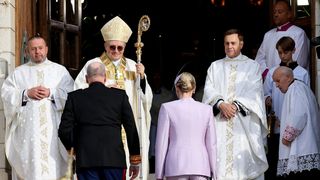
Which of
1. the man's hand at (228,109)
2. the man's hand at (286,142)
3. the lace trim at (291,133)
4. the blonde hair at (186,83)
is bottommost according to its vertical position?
the man's hand at (286,142)

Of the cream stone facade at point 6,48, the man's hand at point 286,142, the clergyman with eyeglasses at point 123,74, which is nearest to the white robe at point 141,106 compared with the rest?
the clergyman with eyeglasses at point 123,74

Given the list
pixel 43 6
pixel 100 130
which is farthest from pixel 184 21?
pixel 100 130

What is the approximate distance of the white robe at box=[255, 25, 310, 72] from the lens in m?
14.2

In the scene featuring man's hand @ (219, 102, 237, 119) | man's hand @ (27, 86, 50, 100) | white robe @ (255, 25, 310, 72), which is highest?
white robe @ (255, 25, 310, 72)

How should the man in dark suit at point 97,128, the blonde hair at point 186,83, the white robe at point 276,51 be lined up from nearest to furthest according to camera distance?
1. the man in dark suit at point 97,128
2. the blonde hair at point 186,83
3. the white robe at point 276,51

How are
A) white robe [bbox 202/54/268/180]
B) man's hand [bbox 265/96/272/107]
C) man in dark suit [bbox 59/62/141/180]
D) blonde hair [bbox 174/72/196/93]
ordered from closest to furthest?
man in dark suit [bbox 59/62/141/180] < blonde hair [bbox 174/72/196/93] < white robe [bbox 202/54/268/180] < man's hand [bbox 265/96/272/107]

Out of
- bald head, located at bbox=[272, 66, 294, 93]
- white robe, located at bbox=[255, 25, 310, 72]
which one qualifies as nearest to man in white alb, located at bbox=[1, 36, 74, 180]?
bald head, located at bbox=[272, 66, 294, 93]

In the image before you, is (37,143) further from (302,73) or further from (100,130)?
(302,73)

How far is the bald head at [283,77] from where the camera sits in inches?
510

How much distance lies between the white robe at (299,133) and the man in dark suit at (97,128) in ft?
7.97

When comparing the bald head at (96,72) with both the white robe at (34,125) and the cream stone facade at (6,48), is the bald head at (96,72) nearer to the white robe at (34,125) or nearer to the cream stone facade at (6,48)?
the white robe at (34,125)

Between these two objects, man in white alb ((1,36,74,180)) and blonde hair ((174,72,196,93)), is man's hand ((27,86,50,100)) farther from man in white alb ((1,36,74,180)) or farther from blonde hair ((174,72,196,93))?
blonde hair ((174,72,196,93))

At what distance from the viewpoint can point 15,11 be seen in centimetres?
1400

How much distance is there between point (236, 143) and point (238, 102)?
48cm
